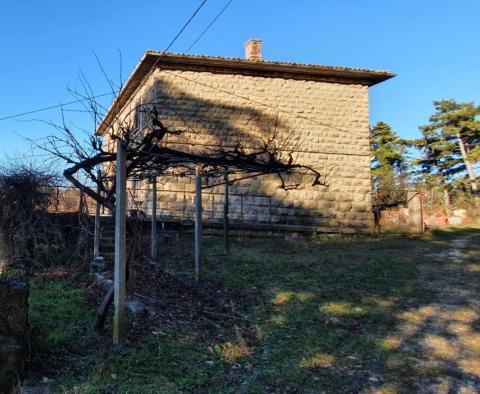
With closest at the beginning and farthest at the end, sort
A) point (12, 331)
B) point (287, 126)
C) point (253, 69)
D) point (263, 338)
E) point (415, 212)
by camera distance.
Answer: point (12, 331) < point (263, 338) < point (253, 69) < point (287, 126) < point (415, 212)

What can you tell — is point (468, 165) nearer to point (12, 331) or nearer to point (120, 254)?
point (120, 254)

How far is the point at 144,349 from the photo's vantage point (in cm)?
478

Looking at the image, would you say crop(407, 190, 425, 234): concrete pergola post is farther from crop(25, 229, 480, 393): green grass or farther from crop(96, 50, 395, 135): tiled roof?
crop(25, 229, 480, 393): green grass

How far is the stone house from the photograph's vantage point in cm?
1280

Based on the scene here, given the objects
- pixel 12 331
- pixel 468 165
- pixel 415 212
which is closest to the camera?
pixel 12 331

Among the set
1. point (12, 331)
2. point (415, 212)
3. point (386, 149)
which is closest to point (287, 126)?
point (415, 212)

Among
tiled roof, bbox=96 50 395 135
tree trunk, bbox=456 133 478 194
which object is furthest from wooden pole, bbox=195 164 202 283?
tree trunk, bbox=456 133 478 194

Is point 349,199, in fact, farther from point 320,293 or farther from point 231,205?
point 320,293

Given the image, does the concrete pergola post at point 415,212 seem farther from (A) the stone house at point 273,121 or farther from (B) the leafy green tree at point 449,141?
(B) the leafy green tree at point 449,141

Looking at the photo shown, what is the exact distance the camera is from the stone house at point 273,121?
42.0 feet

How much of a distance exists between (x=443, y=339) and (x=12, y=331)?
489cm

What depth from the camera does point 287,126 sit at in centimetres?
1356

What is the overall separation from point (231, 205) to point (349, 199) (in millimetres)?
3710

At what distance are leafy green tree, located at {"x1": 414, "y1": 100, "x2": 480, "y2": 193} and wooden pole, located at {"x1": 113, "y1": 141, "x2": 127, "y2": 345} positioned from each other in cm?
2689
